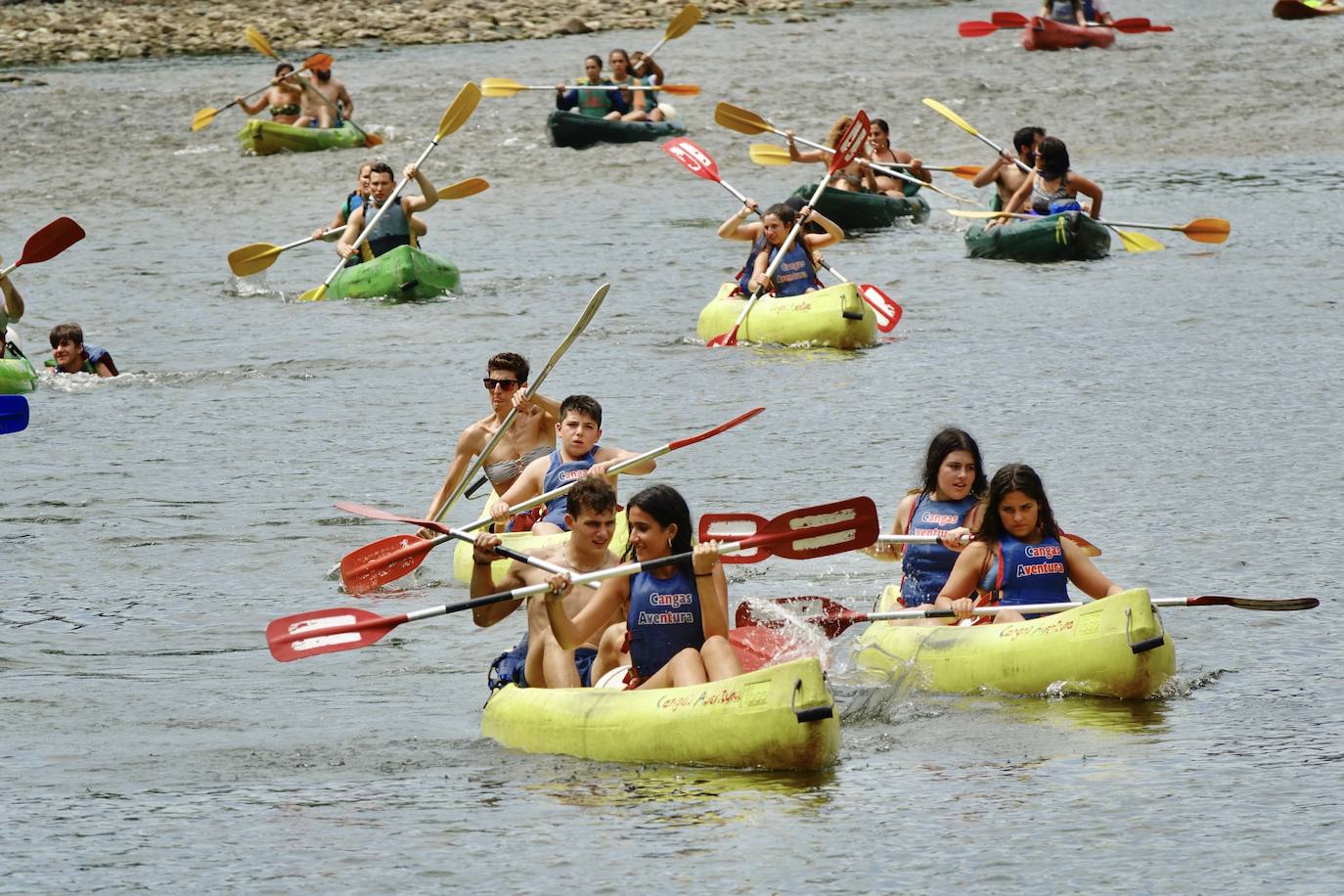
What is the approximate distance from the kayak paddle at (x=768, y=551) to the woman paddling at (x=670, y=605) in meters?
0.33

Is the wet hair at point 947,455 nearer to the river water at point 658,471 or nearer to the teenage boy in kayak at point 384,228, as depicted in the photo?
the river water at point 658,471

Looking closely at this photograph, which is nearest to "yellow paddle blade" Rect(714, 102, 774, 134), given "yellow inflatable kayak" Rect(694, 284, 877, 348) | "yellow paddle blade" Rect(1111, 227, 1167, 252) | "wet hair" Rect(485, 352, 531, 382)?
"yellow inflatable kayak" Rect(694, 284, 877, 348)

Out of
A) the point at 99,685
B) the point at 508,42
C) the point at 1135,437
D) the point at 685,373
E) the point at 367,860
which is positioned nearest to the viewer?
the point at 367,860

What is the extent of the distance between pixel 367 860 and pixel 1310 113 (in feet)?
67.7

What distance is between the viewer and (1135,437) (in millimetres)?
12078

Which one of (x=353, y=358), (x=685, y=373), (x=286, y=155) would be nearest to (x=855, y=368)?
(x=685, y=373)

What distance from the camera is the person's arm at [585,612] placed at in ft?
22.7

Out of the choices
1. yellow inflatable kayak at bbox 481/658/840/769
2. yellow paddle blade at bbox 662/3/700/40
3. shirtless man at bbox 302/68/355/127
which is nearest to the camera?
yellow inflatable kayak at bbox 481/658/840/769

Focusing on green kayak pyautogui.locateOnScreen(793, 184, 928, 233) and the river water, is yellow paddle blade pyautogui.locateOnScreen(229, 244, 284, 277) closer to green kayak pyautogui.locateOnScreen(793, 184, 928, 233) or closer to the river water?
the river water

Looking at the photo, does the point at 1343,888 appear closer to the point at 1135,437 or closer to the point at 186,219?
the point at 1135,437

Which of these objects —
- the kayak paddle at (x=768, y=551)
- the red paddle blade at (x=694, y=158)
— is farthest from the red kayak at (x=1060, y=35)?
the kayak paddle at (x=768, y=551)

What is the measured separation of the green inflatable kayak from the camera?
1703cm

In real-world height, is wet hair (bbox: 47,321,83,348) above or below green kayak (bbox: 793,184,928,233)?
above

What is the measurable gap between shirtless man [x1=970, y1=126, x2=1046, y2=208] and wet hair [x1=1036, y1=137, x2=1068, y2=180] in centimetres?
13
